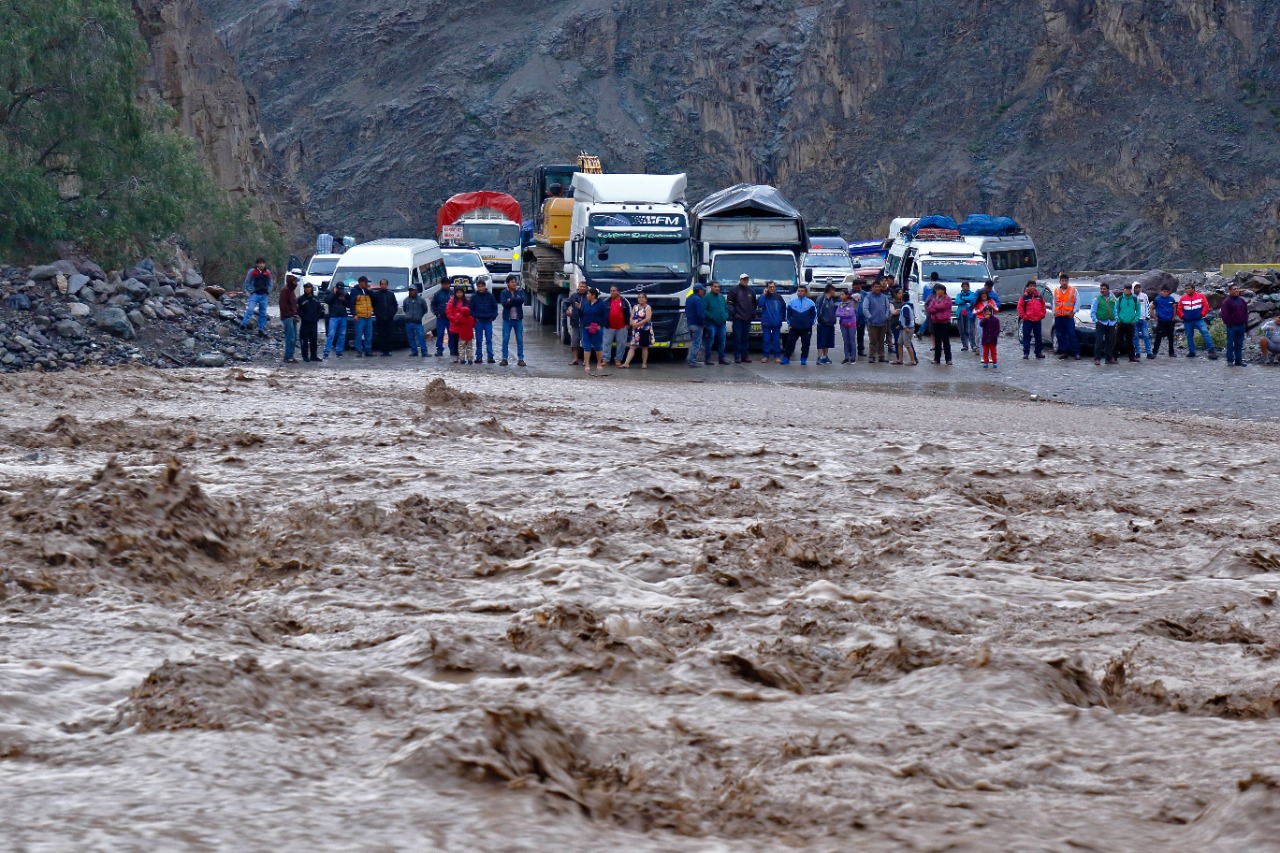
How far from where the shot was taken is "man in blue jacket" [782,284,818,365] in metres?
25.2

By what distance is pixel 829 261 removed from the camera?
4103cm

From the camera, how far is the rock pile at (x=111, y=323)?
76.6ft

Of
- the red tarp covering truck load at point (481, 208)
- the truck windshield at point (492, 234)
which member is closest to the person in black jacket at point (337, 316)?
the truck windshield at point (492, 234)

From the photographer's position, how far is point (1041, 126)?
67812 mm

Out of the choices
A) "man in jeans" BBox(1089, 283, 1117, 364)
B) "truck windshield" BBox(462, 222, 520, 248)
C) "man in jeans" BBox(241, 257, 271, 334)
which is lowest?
"man in jeans" BBox(1089, 283, 1117, 364)

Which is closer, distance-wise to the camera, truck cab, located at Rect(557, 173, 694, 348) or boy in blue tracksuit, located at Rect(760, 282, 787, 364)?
truck cab, located at Rect(557, 173, 694, 348)

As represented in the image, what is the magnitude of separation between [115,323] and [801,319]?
11.6 m

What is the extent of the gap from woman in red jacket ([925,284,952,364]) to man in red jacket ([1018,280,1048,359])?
6.17 feet

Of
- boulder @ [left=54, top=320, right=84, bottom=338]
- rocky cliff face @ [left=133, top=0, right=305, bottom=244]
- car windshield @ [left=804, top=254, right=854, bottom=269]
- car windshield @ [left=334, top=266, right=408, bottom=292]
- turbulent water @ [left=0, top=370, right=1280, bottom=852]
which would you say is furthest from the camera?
rocky cliff face @ [left=133, top=0, right=305, bottom=244]

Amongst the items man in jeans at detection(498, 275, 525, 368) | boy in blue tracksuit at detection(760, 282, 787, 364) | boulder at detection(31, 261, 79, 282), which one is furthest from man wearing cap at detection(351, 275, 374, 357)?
boy in blue tracksuit at detection(760, 282, 787, 364)

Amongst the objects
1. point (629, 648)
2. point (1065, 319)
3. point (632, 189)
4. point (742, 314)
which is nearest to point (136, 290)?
point (632, 189)

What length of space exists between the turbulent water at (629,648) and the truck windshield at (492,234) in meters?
34.1

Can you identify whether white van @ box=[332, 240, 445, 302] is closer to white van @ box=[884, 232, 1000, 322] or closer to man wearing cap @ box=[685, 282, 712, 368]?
man wearing cap @ box=[685, 282, 712, 368]

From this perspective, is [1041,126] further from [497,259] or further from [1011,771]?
[1011,771]
